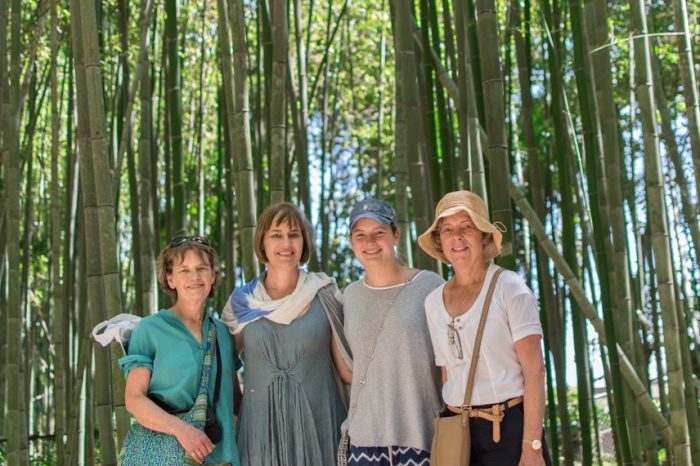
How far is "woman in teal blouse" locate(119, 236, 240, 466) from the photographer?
1.91m

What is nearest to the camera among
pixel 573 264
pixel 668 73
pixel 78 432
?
pixel 573 264

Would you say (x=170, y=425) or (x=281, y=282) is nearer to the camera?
(x=170, y=425)

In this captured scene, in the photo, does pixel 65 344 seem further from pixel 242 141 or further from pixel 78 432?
pixel 242 141

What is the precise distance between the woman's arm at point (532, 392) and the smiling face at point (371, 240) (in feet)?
1.34

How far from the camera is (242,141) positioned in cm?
252

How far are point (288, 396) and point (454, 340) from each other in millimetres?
436

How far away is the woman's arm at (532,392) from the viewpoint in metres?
1.75

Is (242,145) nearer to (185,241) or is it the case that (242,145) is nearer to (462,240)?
(185,241)

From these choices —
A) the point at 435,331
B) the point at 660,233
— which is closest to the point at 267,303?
the point at 435,331

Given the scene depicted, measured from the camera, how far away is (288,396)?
2.07m

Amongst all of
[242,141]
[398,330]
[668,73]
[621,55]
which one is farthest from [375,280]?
[668,73]

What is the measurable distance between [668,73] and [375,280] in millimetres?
6249

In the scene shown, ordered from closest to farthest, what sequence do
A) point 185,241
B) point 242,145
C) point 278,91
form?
point 185,241 → point 242,145 → point 278,91

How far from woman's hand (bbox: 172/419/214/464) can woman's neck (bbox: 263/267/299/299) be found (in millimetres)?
380
